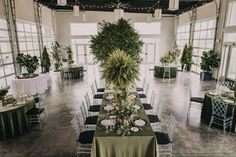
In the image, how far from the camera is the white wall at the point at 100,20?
18.0m

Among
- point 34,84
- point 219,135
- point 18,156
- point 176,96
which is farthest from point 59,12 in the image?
point 219,135

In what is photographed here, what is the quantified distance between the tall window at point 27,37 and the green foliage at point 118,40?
21.8ft

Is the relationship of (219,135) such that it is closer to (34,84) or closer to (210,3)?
(34,84)

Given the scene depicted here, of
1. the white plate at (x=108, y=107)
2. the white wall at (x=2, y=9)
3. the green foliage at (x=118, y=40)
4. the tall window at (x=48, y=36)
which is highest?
the white wall at (x=2, y=9)

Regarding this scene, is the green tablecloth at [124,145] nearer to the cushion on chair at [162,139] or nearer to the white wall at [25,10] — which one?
the cushion on chair at [162,139]

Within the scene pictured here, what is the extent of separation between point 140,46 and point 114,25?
4.01 ft

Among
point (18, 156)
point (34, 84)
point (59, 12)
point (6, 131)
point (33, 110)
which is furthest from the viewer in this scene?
point (59, 12)

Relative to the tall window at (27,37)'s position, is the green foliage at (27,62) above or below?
below

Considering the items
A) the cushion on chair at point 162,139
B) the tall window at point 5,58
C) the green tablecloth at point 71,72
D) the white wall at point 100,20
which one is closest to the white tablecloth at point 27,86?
the tall window at point 5,58

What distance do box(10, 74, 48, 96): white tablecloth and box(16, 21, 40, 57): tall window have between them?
3500 mm

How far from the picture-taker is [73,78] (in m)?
12.8

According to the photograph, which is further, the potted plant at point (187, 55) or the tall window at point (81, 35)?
the tall window at point (81, 35)

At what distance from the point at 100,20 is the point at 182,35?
8203mm

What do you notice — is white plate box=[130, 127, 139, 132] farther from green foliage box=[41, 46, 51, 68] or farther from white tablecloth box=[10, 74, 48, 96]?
green foliage box=[41, 46, 51, 68]
